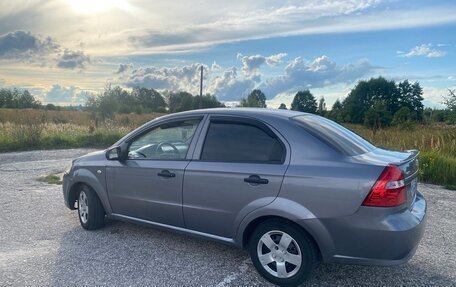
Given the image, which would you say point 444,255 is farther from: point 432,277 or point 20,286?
point 20,286

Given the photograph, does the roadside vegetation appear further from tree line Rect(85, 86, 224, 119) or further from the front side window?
the front side window

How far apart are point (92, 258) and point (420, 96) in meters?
41.7

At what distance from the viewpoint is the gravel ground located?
3.79m

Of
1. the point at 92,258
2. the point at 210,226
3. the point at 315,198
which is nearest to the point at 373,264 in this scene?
the point at 315,198

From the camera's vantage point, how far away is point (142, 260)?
427 cm

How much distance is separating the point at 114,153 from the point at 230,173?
1.82m

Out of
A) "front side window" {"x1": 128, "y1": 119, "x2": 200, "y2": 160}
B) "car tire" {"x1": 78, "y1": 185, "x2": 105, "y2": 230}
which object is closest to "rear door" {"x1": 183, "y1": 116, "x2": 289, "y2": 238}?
"front side window" {"x1": 128, "y1": 119, "x2": 200, "y2": 160}

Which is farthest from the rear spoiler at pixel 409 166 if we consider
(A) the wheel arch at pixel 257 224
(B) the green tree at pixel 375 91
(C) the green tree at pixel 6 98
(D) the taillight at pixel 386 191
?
(C) the green tree at pixel 6 98

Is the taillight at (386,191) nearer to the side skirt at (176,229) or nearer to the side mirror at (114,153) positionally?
the side skirt at (176,229)

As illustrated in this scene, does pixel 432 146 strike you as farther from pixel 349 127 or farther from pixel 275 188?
pixel 275 188

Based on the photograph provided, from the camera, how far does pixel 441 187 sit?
8367 millimetres

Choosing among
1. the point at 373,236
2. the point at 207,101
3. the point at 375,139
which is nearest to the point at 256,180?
the point at 373,236

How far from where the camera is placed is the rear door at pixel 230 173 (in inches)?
143

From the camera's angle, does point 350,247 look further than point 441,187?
No
